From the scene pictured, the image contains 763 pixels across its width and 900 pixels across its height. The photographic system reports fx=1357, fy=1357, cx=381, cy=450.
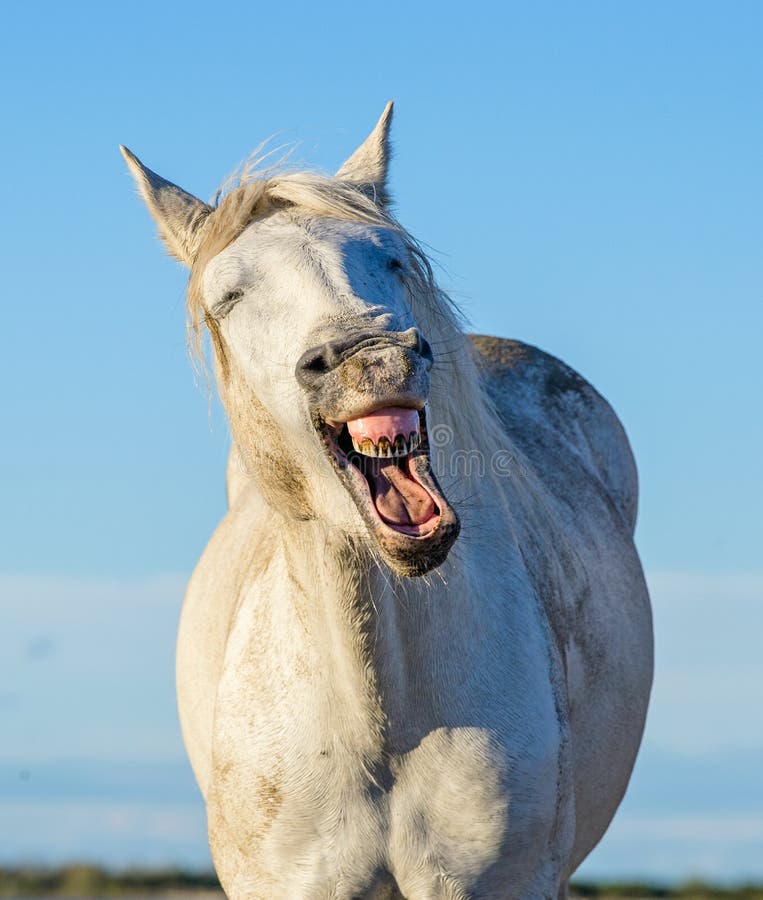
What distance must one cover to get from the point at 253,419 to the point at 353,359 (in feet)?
1.75

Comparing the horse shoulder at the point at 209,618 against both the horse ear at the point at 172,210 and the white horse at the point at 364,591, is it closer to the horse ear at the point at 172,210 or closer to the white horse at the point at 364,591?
the white horse at the point at 364,591

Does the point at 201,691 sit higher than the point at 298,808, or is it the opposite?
the point at 201,691

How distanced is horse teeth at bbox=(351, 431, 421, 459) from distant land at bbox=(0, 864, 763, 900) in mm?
6091

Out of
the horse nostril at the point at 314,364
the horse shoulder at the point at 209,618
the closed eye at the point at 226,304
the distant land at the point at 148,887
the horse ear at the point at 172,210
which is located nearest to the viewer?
the horse nostril at the point at 314,364

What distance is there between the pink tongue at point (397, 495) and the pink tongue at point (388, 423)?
4.0 inches

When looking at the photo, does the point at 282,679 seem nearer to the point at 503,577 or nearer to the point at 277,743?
the point at 277,743

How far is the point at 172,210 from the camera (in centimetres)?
395

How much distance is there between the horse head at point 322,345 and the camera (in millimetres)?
3021

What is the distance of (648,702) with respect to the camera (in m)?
6.00

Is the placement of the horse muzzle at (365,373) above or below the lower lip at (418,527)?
above

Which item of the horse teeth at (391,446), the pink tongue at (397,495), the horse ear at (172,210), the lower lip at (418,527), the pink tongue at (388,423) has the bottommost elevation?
the lower lip at (418,527)

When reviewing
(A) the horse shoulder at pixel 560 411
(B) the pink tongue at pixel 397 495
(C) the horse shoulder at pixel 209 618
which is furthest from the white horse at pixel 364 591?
(A) the horse shoulder at pixel 560 411

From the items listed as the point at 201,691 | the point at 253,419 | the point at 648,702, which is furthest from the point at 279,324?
the point at 648,702

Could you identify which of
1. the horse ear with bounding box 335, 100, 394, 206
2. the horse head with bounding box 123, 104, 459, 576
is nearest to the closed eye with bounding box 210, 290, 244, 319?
the horse head with bounding box 123, 104, 459, 576
